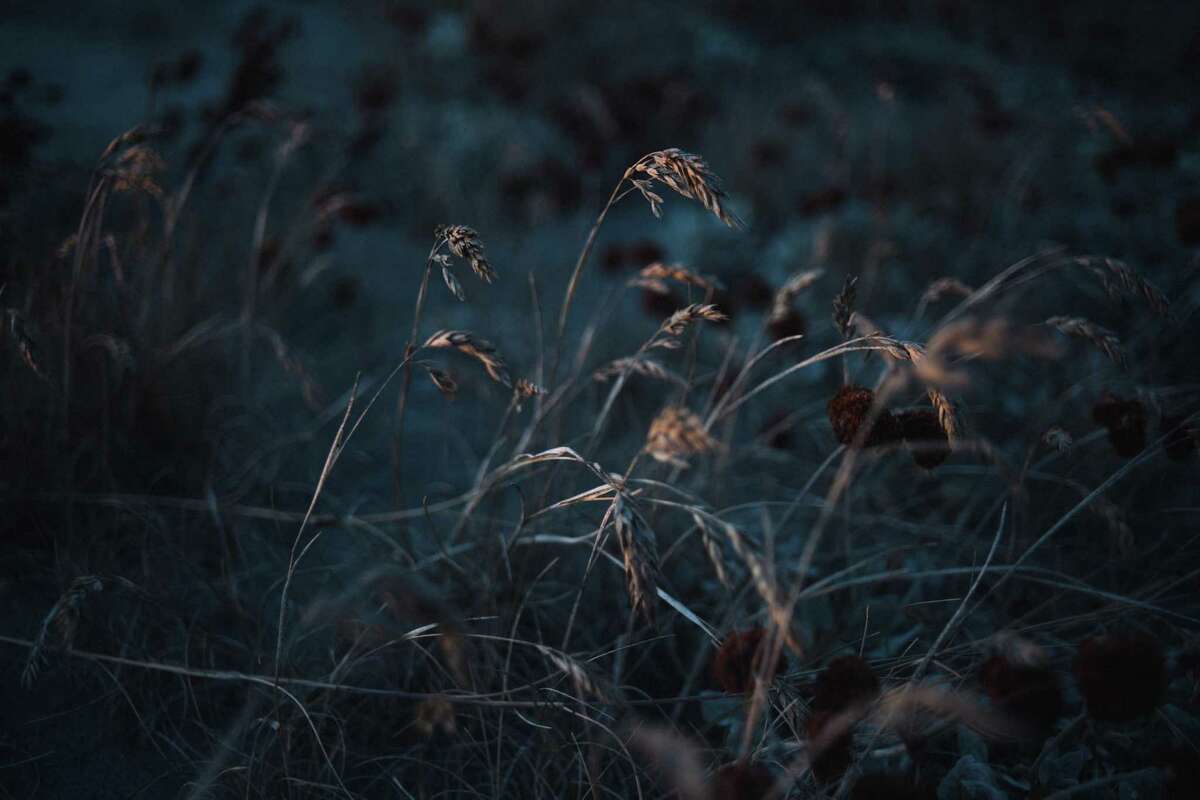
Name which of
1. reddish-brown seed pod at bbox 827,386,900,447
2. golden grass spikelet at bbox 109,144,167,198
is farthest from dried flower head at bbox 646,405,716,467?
golden grass spikelet at bbox 109,144,167,198

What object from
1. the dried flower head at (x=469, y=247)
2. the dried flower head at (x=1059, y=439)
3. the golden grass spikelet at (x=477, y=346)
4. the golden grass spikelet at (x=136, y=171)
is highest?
the golden grass spikelet at (x=136, y=171)

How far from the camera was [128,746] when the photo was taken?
153cm

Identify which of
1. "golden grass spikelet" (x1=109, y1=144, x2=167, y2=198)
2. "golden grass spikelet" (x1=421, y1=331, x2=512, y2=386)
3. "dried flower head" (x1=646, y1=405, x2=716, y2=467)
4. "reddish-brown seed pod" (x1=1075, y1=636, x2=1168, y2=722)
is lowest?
"reddish-brown seed pod" (x1=1075, y1=636, x2=1168, y2=722)

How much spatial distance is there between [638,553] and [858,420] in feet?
1.44

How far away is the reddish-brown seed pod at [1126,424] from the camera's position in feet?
4.56

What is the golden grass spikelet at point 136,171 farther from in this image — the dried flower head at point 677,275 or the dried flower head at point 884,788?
the dried flower head at point 884,788

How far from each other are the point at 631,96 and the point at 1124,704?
408 centimetres

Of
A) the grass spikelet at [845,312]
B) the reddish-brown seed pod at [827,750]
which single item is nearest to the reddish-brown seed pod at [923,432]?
the grass spikelet at [845,312]

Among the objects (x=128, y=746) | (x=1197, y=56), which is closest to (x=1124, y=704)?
(x=128, y=746)

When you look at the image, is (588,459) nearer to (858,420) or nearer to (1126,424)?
(858,420)

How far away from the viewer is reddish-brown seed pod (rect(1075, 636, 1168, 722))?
97cm

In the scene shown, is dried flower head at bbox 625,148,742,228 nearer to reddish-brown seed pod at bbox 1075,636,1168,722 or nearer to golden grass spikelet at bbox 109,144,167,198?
reddish-brown seed pod at bbox 1075,636,1168,722

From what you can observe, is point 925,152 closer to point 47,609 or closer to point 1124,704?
point 1124,704

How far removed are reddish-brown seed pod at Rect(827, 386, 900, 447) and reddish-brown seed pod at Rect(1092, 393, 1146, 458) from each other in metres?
0.50
